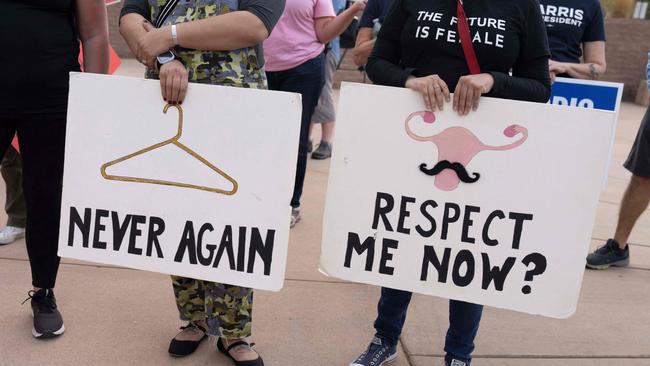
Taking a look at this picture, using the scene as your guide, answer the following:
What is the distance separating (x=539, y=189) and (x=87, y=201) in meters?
1.56

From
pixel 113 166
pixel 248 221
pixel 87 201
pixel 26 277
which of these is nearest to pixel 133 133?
pixel 113 166

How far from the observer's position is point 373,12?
3764 millimetres

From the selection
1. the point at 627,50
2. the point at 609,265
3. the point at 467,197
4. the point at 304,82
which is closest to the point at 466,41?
the point at 467,197

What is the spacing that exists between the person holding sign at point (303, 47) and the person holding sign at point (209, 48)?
1.65m

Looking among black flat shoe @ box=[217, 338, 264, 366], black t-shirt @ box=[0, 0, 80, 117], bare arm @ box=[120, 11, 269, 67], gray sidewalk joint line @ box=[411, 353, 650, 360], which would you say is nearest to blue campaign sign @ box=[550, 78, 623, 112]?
gray sidewalk joint line @ box=[411, 353, 650, 360]

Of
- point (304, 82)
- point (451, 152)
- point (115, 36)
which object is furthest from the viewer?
point (115, 36)

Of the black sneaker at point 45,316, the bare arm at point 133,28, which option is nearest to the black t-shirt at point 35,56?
the bare arm at point 133,28

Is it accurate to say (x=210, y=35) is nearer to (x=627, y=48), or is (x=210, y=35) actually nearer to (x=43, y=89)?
(x=43, y=89)

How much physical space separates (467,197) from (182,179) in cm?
97

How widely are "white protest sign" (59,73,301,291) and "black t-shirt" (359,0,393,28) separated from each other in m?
1.86

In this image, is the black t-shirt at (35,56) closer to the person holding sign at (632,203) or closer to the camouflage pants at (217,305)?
the camouflage pants at (217,305)

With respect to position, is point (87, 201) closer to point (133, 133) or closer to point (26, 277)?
point (133, 133)

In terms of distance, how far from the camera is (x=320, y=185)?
543cm

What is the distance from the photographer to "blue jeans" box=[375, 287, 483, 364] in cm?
240
